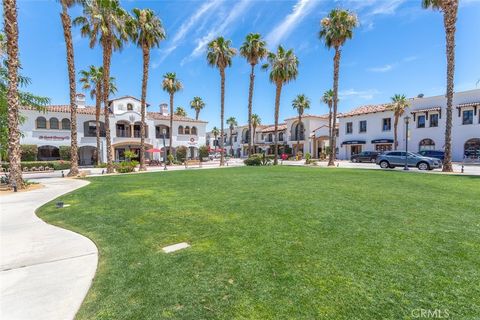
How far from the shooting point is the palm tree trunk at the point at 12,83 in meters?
12.8

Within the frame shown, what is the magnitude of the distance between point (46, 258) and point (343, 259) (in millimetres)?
5190

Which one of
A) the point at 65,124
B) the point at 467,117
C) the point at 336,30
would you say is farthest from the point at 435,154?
the point at 65,124

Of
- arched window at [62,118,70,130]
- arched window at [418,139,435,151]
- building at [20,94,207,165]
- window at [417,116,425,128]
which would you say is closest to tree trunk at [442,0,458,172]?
arched window at [418,139,435,151]

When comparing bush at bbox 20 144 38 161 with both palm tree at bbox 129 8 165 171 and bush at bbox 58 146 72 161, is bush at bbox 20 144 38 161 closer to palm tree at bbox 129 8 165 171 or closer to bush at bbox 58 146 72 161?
bush at bbox 58 146 72 161

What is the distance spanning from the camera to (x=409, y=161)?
925 inches

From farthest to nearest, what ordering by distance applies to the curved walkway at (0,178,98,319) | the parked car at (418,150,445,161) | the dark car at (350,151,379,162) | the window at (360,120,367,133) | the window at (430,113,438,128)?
the window at (360,120,367,133)
the dark car at (350,151,379,162)
the window at (430,113,438,128)
the parked car at (418,150,445,161)
the curved walkway at (0,178,98,319)

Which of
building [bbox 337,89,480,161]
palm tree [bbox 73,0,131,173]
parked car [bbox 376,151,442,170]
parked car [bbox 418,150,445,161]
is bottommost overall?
parked car [bbox 376,151,442,170]

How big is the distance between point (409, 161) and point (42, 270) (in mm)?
27005

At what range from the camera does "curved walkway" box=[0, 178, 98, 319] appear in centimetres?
317

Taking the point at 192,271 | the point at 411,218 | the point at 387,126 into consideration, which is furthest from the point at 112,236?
→ the point at 387,126

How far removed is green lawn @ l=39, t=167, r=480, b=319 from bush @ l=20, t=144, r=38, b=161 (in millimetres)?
31061

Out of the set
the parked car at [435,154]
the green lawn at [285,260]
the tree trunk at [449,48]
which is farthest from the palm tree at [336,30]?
the green lawn at [285,260]

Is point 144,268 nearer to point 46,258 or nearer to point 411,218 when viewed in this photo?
point 46,258

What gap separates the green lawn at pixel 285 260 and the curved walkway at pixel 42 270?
239mm
